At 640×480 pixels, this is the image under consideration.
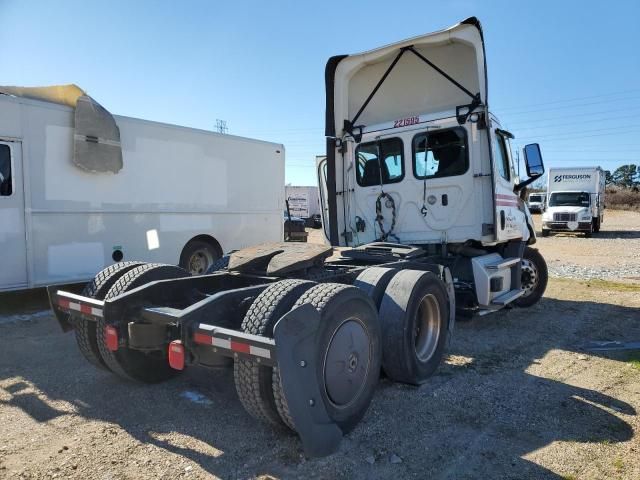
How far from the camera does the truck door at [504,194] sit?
20.9 feet

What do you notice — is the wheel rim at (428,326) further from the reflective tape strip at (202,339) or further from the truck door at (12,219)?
the truck door at (12,219)

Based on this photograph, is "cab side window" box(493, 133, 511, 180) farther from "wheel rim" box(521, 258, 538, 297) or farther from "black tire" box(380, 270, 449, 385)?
"black tire" box(380, 270, 449, 385)

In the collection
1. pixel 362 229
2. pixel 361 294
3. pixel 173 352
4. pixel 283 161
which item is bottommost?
pixel 173 352

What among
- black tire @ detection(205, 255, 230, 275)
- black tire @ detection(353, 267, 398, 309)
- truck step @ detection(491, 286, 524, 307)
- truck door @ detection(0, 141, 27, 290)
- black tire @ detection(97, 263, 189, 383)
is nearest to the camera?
black tire @ detection(97, 263, 189, 383)

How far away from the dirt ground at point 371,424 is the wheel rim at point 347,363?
0.31 metres

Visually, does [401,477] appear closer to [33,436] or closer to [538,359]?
[33,436]

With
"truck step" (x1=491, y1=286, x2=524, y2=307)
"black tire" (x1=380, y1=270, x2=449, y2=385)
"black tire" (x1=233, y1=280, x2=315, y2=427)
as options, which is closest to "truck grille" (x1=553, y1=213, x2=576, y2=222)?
"truck step" (x1=491, y1=286, x2=524, y2=307)

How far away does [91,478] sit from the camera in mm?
2807

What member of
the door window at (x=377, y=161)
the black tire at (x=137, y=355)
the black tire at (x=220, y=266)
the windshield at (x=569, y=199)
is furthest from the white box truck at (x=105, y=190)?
the windshield at (x=569, y=199)

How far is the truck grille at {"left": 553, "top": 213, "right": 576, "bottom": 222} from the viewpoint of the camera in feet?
80.5

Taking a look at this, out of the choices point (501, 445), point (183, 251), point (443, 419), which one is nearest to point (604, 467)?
point (501, 445)

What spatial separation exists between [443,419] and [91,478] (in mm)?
2417

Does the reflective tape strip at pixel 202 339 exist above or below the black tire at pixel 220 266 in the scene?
below

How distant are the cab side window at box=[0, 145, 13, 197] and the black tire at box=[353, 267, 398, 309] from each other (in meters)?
5.54
